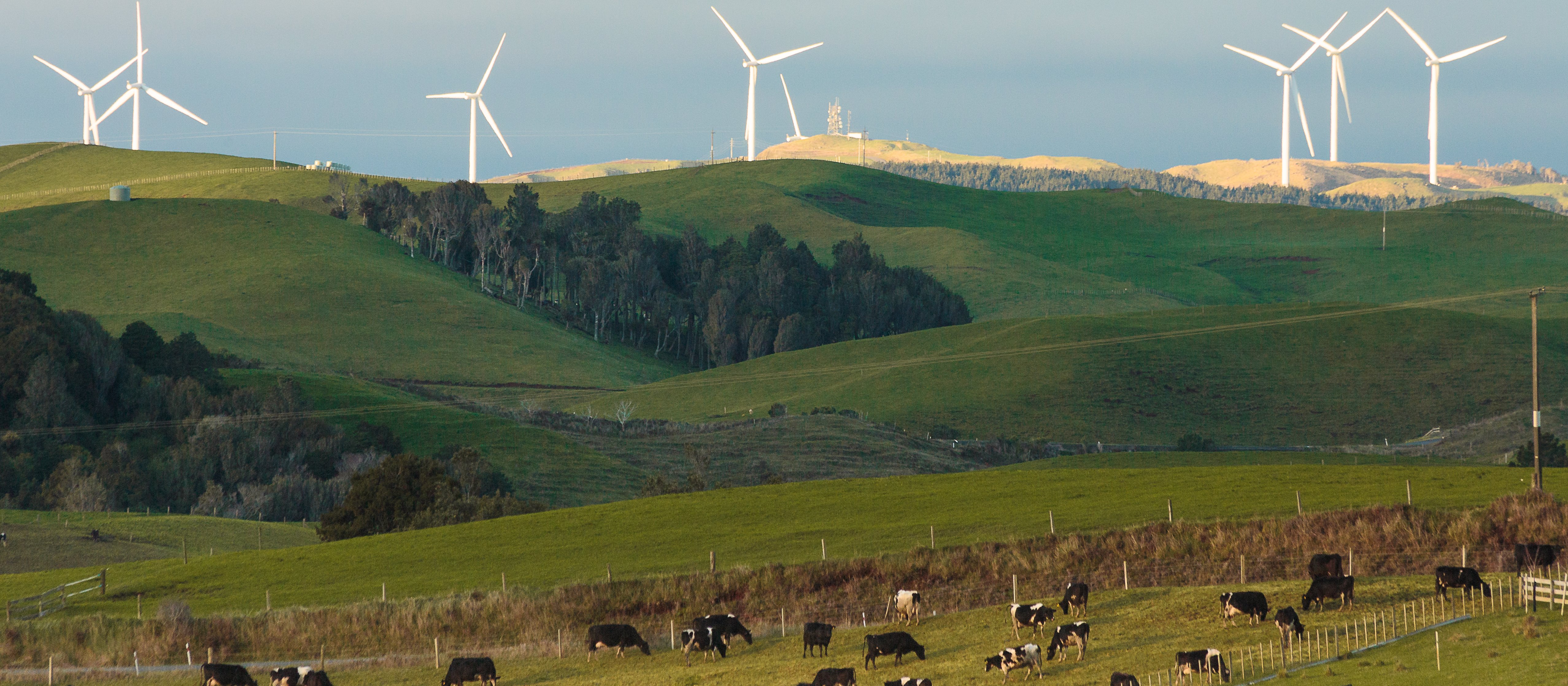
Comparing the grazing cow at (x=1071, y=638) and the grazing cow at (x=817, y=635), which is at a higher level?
the grazing cow at (x=1071, y=638)

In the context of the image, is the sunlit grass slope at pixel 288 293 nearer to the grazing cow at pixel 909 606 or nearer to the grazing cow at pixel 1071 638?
the grazing cow at pixel 909 606

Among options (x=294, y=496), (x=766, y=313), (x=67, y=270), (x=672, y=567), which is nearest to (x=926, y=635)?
(x=672, y=567)

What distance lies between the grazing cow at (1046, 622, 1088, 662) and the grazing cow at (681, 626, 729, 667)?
27.4 feet

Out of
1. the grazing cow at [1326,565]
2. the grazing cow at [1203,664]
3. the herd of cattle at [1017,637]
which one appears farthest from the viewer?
the grazing cow at [1326,565]

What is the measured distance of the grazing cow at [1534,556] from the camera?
3638cm

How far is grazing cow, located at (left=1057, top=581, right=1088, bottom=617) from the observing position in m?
34.1

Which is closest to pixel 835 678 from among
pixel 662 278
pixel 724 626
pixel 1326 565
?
pixel 724 626

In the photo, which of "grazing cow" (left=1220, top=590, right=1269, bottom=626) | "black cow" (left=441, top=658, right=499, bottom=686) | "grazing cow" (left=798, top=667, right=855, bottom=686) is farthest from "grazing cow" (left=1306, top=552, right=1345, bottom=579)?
"black cow" (left=441, top=658, right=499, bottom=686)

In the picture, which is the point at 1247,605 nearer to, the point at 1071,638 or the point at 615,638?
the point at 1071,638

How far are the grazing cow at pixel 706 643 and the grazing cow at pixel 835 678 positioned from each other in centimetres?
589

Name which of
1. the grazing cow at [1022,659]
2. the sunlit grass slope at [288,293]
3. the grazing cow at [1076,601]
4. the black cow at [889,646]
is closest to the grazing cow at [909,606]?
the grazing cow at [1076,601]

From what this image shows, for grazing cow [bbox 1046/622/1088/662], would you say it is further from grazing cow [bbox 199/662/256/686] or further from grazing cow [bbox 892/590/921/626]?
grazing cow [bbox 199/662/256/686]

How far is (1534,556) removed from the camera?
120 feet

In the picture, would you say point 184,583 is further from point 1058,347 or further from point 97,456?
point 1058,347
